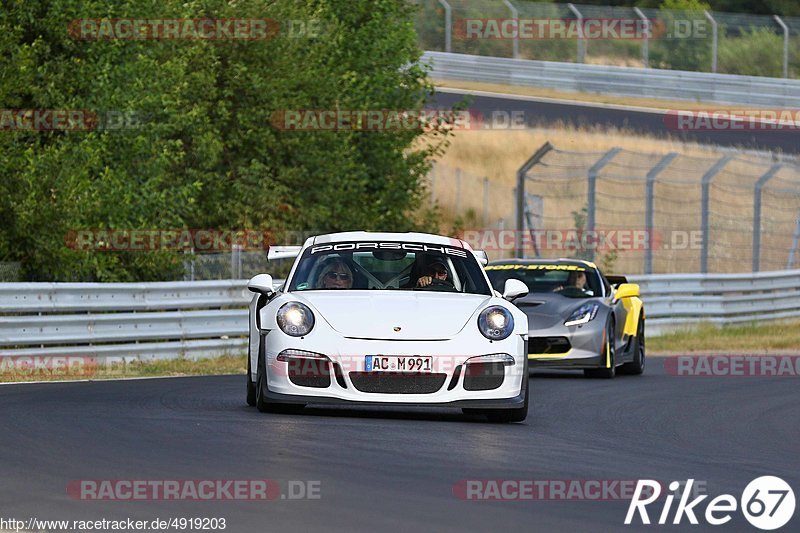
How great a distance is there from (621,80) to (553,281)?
27.4 metres

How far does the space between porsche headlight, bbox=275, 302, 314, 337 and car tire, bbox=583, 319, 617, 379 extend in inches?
263

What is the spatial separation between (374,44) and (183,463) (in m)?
22.4

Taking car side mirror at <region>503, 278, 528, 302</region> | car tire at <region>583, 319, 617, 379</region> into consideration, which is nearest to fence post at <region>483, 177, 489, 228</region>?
car tire at <region>583, 319, 617, 379</region>

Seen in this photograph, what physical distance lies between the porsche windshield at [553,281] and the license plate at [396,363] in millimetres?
7039

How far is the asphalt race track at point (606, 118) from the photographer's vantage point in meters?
42.4

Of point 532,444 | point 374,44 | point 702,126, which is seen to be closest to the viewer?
point 532,444

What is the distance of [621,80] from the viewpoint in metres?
44.8

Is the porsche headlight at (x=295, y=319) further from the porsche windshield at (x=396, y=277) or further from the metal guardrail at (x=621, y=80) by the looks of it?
the metal guardrail at (x=621, y=80)

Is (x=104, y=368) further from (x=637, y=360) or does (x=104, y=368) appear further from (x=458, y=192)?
(x=458, y=192)

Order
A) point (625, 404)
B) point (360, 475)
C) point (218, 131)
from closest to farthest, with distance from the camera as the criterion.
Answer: point (360, 475), point (625, 404), point (218, 131)

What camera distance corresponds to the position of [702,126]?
41.9m

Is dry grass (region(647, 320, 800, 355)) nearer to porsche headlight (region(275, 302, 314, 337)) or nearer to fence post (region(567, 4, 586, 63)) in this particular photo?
porsche headlight (region(275, 302, 314, 337))

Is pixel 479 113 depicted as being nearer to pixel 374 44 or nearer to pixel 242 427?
pixel 374 44

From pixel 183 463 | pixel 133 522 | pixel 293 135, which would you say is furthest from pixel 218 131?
pixel 133 522
